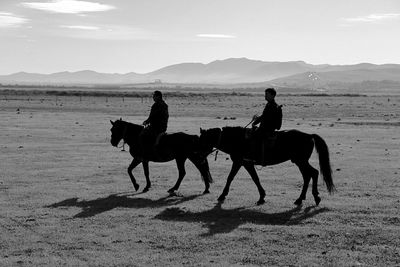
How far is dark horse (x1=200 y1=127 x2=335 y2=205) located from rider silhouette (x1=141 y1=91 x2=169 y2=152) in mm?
1903

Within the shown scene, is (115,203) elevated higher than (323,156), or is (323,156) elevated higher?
(323,156)

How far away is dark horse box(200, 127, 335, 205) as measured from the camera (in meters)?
14.7

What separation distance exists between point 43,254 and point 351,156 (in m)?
16.8

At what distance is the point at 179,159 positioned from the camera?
1666 centimetres

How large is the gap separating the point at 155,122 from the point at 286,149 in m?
4.05

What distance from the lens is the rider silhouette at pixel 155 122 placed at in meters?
16.7

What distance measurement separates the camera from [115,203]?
591 inches

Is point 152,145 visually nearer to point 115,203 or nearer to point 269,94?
point 115,203

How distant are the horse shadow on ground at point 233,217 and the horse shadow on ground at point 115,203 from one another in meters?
0.92

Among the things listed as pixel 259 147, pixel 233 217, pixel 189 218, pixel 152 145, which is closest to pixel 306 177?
pixel 259 147

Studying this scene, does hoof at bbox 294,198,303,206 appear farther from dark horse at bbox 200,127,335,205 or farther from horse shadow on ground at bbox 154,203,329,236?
horse shadow on ground at bbox 154,203,329,236

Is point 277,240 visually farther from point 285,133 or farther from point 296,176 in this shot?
point 296,176

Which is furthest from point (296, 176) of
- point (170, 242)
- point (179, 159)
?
point (170, 242)

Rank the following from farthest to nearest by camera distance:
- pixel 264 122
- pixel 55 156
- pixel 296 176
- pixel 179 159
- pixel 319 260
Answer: pixel 55 156 → pixel 296 176 → pixel 179 159 → pixel 264 122 → pixel 319 260
